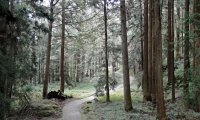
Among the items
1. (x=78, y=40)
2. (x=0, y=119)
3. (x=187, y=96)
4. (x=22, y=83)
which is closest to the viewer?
(x=0, y=119)

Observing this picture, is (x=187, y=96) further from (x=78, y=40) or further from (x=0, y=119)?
(x=78, y=40)

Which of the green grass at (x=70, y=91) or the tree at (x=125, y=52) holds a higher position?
the tree at (x=125, y=52)

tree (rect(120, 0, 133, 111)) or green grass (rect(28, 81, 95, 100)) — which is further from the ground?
tree (rect(120, 0, 133, 111))

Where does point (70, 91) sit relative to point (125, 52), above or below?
below

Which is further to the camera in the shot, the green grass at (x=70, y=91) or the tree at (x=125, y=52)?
the green grass at (x=70, y=91)

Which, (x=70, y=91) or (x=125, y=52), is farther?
(x=70, y=91)

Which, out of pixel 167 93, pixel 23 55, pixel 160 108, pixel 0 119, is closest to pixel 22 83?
pixel 23 55

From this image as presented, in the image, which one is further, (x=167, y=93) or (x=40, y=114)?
(x=167, y=93)

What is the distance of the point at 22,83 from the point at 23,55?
1.72 metres

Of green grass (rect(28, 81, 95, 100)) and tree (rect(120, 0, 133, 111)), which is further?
green grass (rect(28, 81, 95, 100))

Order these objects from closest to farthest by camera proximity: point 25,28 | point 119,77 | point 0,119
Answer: point 0,119, point 25,28, point 119,77

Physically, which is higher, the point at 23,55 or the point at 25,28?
the point at 25,28

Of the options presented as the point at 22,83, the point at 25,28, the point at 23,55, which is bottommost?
the point at 22,83

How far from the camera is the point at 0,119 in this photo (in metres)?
9.94
